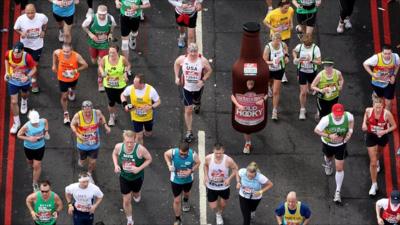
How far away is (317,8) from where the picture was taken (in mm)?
35375

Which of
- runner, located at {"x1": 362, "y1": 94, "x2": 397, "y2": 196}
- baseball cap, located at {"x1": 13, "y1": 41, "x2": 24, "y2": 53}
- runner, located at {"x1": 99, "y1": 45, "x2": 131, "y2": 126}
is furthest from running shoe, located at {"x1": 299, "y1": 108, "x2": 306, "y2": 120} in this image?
baseball cap, located at {"x1": 13, "y1": 41, "x2": 24, "y2": 53}

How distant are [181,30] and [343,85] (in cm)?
392

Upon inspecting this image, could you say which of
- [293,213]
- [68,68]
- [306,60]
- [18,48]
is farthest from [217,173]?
[18,48]

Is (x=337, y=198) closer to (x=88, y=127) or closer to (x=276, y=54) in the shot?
(x=276, y=54)

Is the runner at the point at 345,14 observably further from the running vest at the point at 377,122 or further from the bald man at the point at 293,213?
the bald man at the point at 293,213

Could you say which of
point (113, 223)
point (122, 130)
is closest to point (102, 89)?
point (122, 130)

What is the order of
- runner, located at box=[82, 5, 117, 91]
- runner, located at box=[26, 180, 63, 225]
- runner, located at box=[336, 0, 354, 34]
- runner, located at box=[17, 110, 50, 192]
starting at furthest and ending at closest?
runner, located at box=[336, 0, 354, 34], runner, located at box=[82, 5, 117, 91], runner, located at box=[17, 110, 50, 192], runner, located at box=[26, 180, 63, 225]

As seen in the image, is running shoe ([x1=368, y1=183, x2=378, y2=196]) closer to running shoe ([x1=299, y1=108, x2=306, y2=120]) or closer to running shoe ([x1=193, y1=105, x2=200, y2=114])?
running shoe ([x1=299, y1=108, x2=306, y2=120])

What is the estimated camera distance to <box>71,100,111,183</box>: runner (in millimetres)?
30297

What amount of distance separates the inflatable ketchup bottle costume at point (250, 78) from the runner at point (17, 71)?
4.40 m

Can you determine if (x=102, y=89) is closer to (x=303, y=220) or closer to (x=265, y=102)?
(x=265, y=102)

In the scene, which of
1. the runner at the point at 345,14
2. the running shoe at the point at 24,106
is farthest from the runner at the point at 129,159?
the runner at the point at 345,14

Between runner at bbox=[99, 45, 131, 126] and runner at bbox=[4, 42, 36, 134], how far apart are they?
61.1 inches

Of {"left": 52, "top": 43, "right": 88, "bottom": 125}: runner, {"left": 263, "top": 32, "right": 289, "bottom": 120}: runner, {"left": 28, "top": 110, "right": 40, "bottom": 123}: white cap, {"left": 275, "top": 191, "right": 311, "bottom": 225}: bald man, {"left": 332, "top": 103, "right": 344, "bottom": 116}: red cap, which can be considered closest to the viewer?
{"left": 275, "top": 191, "right": 311, "bottom": 225}: bald man
